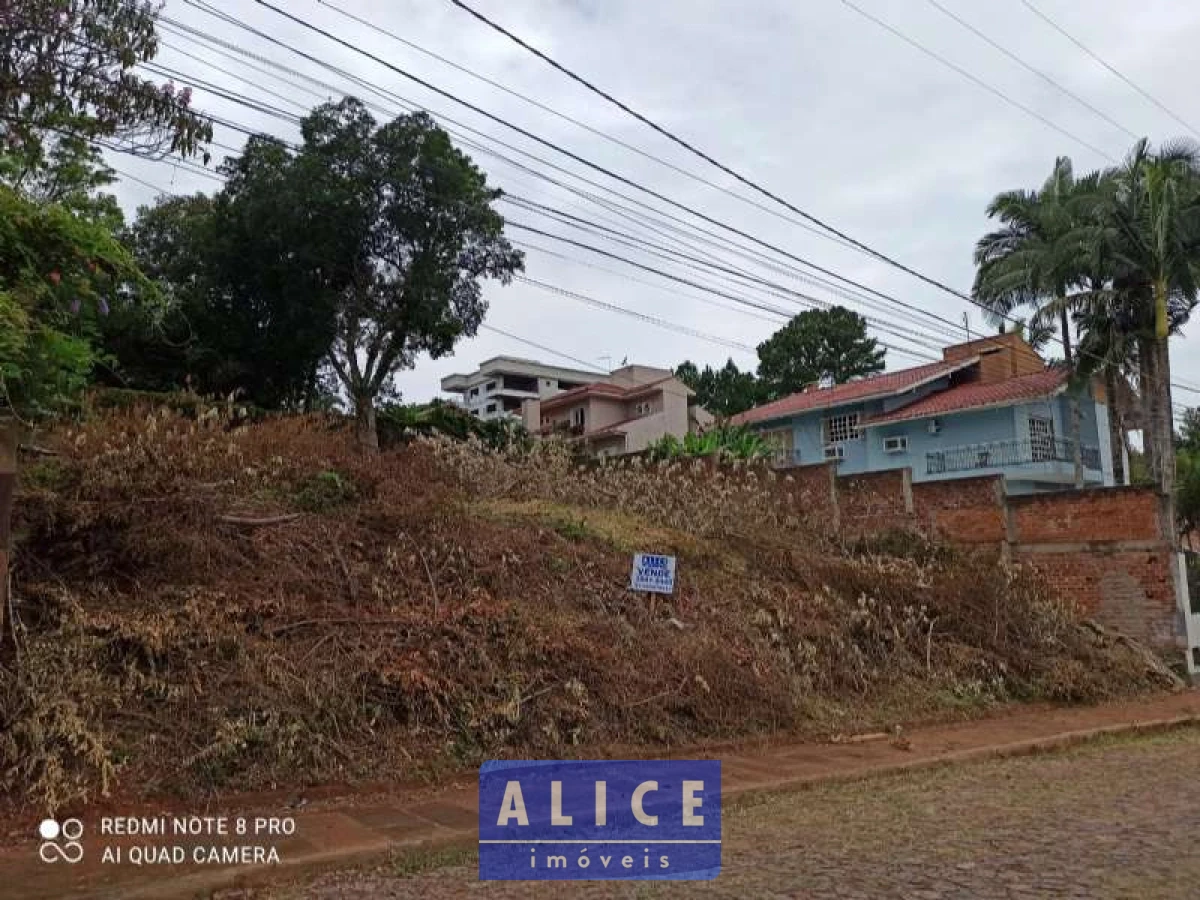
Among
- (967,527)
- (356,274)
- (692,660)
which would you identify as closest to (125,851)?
(692,660)

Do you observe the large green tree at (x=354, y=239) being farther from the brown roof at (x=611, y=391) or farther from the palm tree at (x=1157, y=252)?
the brown roof at (x=611, y=391)

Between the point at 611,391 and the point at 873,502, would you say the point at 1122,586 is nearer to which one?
the point at 873,502

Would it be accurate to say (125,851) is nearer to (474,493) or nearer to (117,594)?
(117,594)

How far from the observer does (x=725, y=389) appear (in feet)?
180

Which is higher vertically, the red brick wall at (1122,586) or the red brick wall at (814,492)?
the red brick wall at (814,492)

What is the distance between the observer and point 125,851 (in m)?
5.24

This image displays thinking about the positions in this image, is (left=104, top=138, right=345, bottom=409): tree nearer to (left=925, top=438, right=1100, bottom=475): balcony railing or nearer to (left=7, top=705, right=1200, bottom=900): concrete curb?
(left=7, top=705, right=1200, bottom=900): concrete curb

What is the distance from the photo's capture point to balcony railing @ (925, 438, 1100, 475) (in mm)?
30906

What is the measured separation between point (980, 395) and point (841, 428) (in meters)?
5.29

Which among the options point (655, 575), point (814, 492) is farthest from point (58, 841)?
point (814, 492)

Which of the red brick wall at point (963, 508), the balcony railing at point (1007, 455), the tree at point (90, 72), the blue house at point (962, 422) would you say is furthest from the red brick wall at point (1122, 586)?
the balcony railing at point (1007, 455)

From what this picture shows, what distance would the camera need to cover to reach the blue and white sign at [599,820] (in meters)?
5.47

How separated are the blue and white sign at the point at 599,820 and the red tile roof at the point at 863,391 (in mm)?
27000

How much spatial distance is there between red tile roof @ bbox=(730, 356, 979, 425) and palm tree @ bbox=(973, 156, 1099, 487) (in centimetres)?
431
